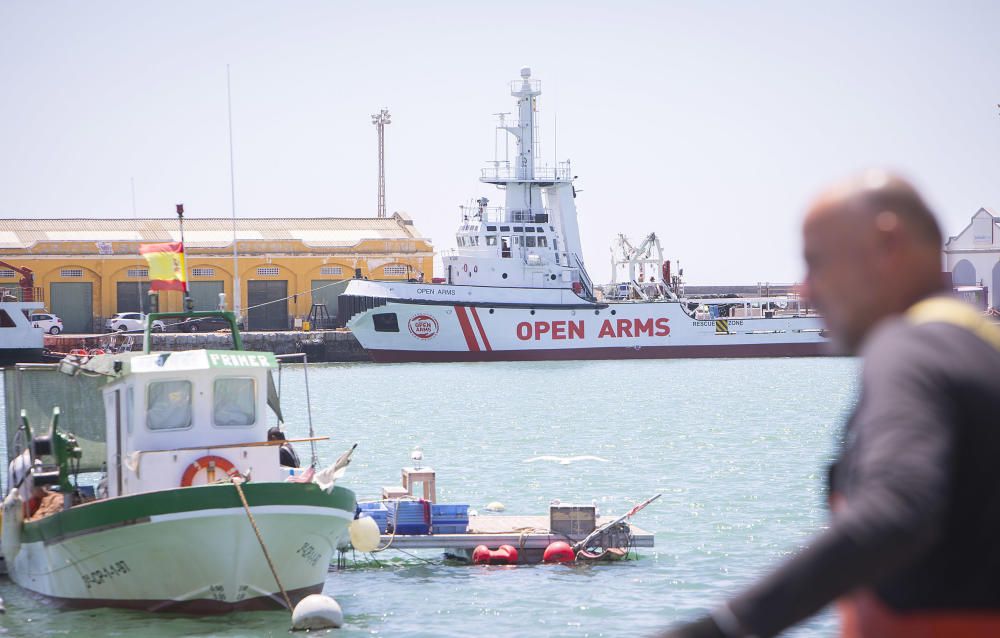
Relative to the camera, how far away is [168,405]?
1477 cm

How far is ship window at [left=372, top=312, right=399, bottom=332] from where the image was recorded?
6850 cm

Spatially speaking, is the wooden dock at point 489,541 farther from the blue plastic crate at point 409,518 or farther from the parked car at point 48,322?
the parked car at point 48,322

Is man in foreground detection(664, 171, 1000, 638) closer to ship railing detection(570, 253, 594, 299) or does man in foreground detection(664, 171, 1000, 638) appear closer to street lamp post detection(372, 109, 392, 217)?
ship railing detection(570, 253, 594, 299)

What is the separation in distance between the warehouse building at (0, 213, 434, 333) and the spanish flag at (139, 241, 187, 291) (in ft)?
190

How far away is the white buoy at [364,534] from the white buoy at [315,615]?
250cm

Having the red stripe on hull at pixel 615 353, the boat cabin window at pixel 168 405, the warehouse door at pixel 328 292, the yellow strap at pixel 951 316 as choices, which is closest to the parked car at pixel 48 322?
the warehouse door at pixel 328 292

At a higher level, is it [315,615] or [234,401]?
[234,401]

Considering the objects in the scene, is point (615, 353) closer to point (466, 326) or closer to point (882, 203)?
point (466, 326)

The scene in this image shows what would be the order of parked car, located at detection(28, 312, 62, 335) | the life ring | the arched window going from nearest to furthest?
the life ring
parked car, located at detection(28, 312, 62, 335)
the arched window

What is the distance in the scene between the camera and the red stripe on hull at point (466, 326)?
68.2 meters

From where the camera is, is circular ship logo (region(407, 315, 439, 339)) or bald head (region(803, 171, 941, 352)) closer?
bald head (region(803, 171, 941, 352))

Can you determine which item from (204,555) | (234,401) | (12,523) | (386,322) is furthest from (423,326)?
(204,555)

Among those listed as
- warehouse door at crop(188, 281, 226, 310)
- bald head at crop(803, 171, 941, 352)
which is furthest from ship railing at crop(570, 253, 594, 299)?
bald head at crop(803, 171, 941, 352)

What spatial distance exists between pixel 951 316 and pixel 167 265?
1463cm
